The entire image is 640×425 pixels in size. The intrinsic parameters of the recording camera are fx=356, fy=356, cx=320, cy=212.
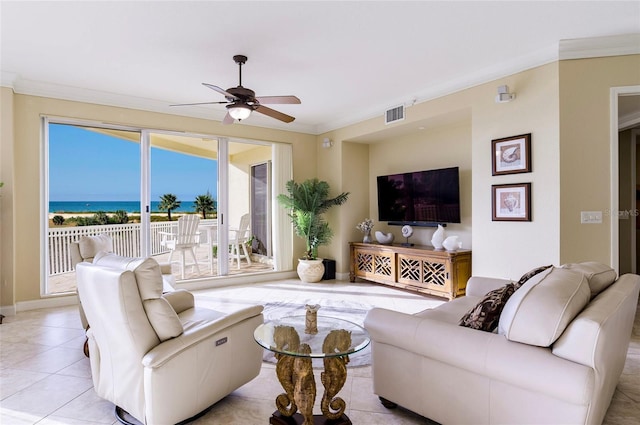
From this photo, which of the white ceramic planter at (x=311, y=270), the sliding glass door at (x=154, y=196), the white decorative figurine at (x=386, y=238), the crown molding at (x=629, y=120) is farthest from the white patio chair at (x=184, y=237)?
the crown molding at (x=629, y=120)

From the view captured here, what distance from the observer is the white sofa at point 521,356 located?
1.43m

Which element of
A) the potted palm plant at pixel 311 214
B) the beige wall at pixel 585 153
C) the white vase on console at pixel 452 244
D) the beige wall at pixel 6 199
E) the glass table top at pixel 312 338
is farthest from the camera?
the potted palm plant at pixel 311 214

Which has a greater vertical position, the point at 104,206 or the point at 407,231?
the point at 104,206

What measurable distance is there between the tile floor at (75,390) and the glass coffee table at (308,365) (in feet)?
0.78

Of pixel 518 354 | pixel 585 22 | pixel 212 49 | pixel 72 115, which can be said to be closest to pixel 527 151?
pixel 585 22

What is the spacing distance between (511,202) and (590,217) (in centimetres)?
70

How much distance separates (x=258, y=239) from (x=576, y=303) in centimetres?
545

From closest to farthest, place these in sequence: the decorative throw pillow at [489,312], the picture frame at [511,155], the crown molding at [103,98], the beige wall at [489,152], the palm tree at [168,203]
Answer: the decorative throw pillow at [489,312]
the beige wall at [489,152]
the picture frame at [511,155]
the crown molding at [103,98]
the palm tree at [168,203]

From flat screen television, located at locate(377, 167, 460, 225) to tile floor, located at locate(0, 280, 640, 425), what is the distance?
93.6 inches

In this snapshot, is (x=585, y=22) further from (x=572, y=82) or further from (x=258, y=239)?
(x=258, y=239)

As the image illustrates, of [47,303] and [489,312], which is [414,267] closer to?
[489,312]

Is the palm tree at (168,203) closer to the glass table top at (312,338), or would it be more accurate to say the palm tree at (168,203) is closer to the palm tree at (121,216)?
the palm tree at (121,216)

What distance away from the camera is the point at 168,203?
17.9 ft

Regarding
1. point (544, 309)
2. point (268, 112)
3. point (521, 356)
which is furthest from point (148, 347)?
point (268, 112)
